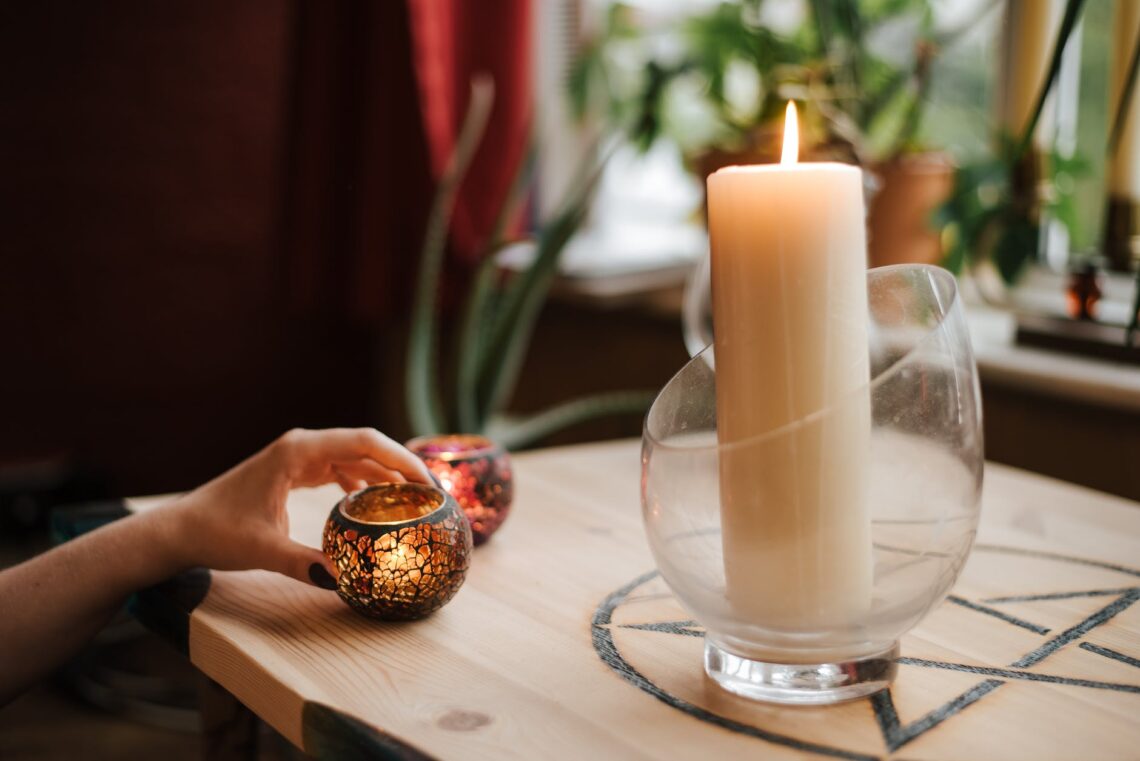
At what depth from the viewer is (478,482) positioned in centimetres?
73

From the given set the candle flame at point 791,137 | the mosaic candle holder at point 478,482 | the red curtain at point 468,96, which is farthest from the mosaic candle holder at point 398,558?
the red curtain at point 468,96

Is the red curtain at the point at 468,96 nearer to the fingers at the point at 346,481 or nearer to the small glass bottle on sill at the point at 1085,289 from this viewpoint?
the small glass bottle on sill at the point at 1085,289

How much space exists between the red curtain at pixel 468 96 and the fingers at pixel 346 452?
1459mm

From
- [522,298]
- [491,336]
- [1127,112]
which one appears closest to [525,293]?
[522,298]

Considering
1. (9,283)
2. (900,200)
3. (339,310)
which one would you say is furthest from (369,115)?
(900,200)

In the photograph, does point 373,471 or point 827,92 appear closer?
point 373,471

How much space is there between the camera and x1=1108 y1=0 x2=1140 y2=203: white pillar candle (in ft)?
4.75

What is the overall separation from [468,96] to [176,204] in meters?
0.66

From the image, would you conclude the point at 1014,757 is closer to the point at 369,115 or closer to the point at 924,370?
the point at 924,370

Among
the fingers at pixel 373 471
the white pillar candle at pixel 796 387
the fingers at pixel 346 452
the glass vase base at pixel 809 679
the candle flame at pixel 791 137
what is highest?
the candle flame at pixel 791 137

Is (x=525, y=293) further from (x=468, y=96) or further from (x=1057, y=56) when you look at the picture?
(x=1057, y=56)

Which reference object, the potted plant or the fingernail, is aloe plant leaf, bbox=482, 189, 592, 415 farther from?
the fingernail

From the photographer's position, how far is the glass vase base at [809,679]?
0.50 metres

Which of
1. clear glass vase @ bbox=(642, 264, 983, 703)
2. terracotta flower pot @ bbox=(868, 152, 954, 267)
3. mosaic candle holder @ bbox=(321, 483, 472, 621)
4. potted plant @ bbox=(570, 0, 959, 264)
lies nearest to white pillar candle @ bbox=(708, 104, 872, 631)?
clear glass vase @ bbox=(642, 264, 983, 703)
